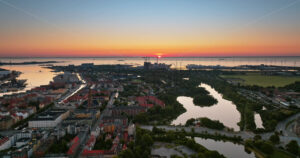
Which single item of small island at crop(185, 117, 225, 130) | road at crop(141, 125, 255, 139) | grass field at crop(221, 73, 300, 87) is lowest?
road at crop(141, 125, 255, 139)

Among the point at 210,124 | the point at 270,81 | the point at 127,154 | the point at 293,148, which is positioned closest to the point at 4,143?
the point at 127,154

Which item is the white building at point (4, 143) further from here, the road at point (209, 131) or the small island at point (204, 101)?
the small island at point (204, 101)

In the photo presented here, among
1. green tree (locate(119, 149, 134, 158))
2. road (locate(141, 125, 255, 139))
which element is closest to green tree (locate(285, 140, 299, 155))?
road (locate(141, 125, 255, 139))

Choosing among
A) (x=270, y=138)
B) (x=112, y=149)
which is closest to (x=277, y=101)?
(x=270, y=138)

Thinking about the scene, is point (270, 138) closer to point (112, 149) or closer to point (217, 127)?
point (217, 127)

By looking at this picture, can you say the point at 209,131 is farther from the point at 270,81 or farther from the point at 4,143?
the point at 270,81

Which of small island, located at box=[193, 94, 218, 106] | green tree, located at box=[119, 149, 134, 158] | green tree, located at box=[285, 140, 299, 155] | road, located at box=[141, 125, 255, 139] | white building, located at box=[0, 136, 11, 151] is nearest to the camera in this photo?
green tree, located at box=[119, 149, 134, 158]

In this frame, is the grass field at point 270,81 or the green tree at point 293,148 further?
the grass field at point 270,81

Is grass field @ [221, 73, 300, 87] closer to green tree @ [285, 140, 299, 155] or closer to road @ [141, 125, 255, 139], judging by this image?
road @ [141, 125, 255, 139]

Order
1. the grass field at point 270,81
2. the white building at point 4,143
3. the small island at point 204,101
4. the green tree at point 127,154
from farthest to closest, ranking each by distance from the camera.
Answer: the grass field at point 270,81 < the small island at point 204,101 < the white building at point 4,143 < the green tree at point 127,154

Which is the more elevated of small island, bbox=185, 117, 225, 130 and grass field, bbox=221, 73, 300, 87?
grass field, bbox=221, 73, 300, 87

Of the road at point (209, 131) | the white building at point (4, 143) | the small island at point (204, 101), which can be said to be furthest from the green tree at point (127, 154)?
the small island at point (204, 101)
